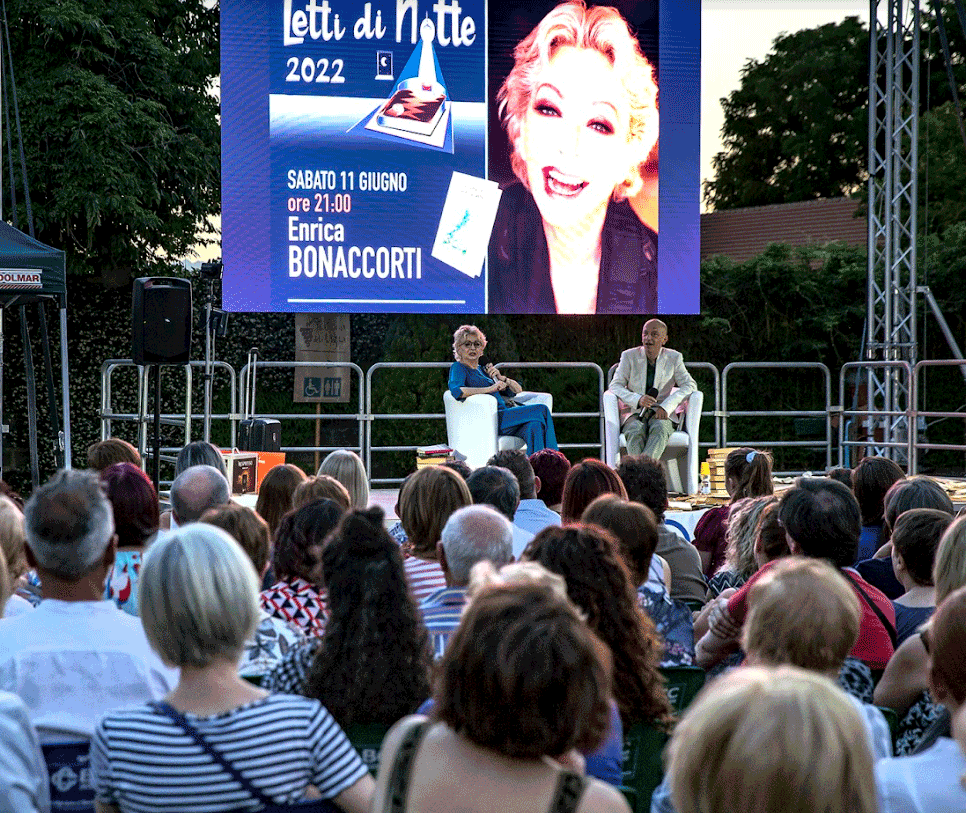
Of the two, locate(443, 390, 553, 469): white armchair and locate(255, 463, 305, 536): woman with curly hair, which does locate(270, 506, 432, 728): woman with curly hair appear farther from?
locate(443, 390, 553, 469): white armchair

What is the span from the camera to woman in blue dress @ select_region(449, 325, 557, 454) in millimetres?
7816

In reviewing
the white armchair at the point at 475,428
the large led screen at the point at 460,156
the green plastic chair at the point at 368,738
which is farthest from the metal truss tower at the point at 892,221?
the green plastic chair at the point at 368,738

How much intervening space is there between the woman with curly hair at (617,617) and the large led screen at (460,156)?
7120 millimetres

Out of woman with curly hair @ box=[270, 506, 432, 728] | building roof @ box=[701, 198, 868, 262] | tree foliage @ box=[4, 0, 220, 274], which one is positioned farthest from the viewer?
building roof @ box=[701, 198, 868, 262]

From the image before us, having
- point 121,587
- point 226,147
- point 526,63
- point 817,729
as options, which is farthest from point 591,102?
point 817,729

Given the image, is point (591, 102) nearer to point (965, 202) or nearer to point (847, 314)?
point (847, 314)

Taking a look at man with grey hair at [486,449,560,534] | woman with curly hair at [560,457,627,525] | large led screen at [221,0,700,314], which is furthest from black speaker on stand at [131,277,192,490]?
woman with curly hair at [560,457,627,525]

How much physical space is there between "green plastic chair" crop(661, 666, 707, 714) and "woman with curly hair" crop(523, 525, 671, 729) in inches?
10.0

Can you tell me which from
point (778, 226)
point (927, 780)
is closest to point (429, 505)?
point (927, 780)

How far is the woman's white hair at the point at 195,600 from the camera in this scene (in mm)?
1638

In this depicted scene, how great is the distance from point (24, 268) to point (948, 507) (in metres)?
4.66

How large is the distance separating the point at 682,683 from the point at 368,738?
73 cm

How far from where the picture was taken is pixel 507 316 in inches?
485

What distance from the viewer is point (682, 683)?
8.03 ft
